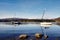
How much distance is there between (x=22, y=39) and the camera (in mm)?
18344

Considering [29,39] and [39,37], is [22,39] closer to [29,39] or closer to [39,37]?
[29,39]

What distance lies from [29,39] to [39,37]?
4.26 ft

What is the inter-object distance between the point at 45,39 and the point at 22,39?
266 centimetres

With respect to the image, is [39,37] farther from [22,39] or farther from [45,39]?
[22,39]

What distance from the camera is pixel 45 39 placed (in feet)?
61.7

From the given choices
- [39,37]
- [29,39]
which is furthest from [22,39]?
[39,37]

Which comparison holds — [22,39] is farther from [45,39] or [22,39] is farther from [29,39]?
[45,39]

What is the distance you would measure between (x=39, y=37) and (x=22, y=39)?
2.26 m

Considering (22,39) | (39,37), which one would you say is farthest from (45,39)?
(22,39)

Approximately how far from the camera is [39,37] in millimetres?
19453

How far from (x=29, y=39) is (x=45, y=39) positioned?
1.84m

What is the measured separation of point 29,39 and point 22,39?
0.99m

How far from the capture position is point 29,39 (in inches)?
746
